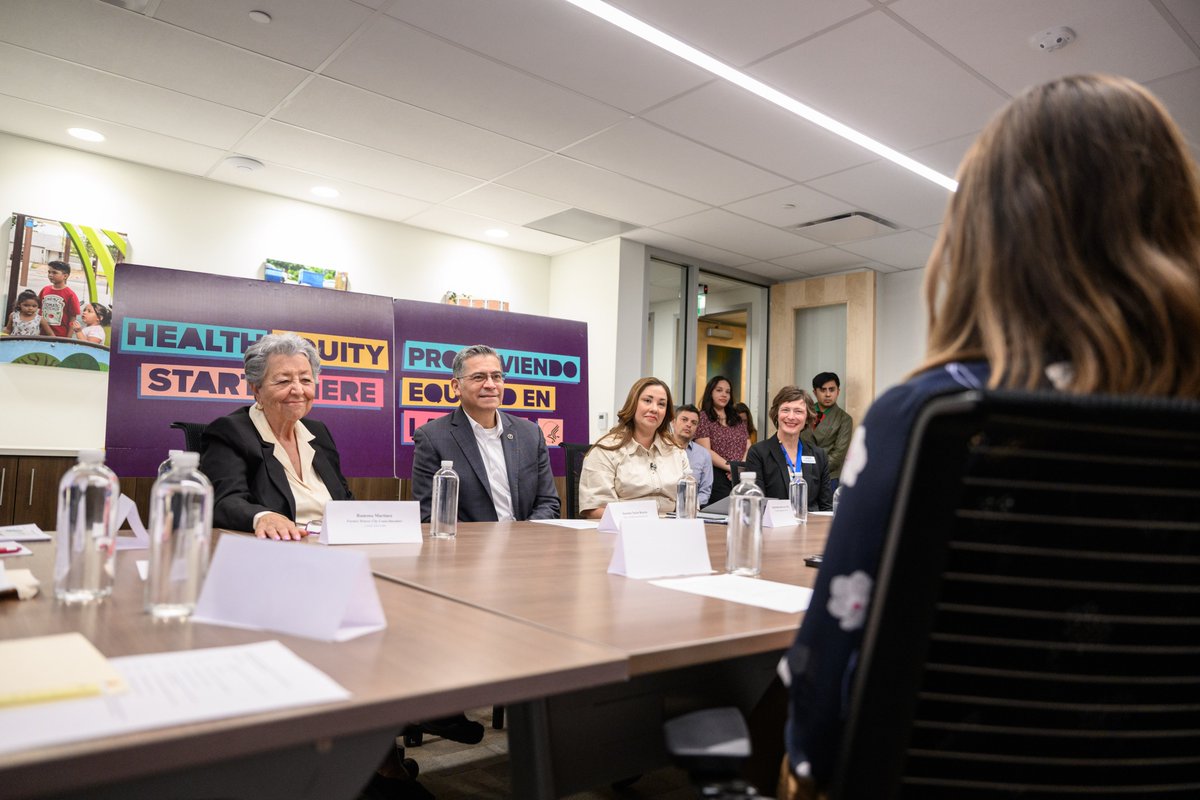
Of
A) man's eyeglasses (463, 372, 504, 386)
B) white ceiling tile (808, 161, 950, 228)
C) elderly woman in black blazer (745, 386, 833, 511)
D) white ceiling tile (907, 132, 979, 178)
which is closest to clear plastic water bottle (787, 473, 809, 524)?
elderly woman in black blazer (745, 386, 833, 511)

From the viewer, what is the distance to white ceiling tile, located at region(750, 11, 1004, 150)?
3.18 metres

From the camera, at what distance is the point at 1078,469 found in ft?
1.99

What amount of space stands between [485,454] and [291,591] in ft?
7.30

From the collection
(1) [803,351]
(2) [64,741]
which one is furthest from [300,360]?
(1) [803,351]

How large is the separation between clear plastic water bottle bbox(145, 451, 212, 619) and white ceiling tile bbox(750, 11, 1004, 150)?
3007mm

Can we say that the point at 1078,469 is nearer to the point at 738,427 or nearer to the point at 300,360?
the point at 300,360

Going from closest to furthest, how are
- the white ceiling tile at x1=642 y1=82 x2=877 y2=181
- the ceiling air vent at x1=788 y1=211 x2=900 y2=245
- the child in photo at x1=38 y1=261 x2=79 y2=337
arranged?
the white ceiling tile at x1=642 y1=82 x2=877 y2=181 < the child in photo at x1=38 y1=261 x2=79 y2=337 < the ceiling air vent at x1=788 y1=211 x2=900 y2=245

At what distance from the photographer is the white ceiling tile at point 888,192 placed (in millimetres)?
4578

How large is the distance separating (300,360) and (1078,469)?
2389 millimetres

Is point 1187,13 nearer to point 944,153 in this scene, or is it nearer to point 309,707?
point 944,153

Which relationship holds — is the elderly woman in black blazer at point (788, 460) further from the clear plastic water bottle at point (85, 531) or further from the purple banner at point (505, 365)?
the clear plastic water bottle at point (85, 531)

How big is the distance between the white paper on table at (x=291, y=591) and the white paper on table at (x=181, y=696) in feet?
0.23

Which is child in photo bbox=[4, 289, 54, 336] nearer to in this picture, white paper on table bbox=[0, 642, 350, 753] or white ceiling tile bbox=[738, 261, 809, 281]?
white paper on table bbox=[0, 642, 350, 753]

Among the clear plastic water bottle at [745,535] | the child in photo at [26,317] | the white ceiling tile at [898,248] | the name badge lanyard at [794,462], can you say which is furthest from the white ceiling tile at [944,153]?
the child in photo at [26,317]
